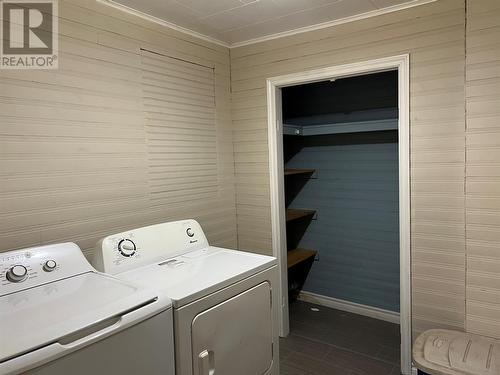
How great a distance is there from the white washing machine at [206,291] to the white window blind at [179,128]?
16.2 inches

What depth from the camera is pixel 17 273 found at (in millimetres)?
1506

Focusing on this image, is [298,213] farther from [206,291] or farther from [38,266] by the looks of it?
[38,266]

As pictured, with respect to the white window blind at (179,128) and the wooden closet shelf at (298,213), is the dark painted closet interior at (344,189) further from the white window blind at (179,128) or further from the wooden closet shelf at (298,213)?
the white window blind at (179,128)

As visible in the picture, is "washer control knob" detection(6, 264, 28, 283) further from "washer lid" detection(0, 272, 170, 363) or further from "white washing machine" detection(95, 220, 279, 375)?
"white washing machine" detection(95, 220, 279, 375)

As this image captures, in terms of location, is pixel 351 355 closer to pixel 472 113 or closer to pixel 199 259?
pixel 199 259

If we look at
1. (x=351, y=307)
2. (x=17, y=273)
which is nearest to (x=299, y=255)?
(x=351, y=307)

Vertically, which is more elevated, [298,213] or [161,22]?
[161,22]

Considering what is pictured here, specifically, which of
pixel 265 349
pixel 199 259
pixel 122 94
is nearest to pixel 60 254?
pixel 199 259

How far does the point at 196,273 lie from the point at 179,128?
1170 millimetres

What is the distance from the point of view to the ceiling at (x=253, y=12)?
7.10 ft

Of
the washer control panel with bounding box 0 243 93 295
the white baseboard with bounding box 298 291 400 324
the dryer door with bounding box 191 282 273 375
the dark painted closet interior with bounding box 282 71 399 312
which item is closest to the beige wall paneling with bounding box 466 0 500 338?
the dark painted closet interior with bounding box 282 71 399 312

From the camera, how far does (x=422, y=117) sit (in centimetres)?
223

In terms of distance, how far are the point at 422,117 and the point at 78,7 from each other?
81.5 inches

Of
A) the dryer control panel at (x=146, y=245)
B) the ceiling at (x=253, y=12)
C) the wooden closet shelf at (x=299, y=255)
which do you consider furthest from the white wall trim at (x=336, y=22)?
the wooden closet shelf at (x=299, y=255)
